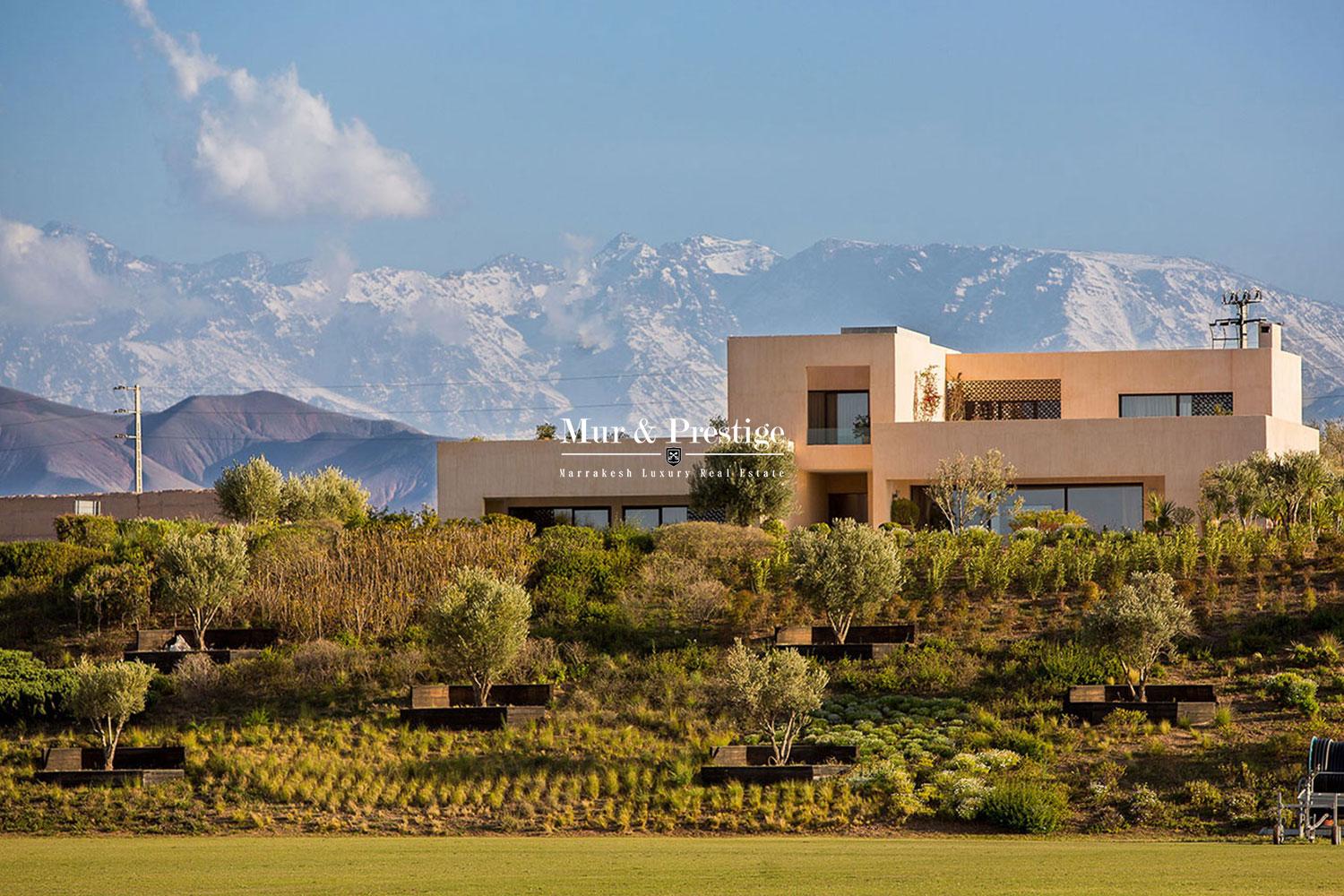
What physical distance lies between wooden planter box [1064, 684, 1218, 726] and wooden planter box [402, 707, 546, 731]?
8.62 metres

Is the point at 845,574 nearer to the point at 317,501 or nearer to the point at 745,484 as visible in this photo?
the point at 745,484

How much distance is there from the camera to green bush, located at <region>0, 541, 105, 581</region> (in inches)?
1514

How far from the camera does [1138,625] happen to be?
28406 mm

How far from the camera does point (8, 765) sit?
28594 millimetres

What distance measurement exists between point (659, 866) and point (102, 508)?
48.5 metres

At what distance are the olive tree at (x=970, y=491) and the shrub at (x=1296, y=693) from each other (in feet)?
50.2

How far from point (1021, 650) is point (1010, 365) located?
22.6 meters

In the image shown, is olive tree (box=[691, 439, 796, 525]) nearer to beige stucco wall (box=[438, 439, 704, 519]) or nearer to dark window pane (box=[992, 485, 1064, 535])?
beige stucco wall (box=[438, 439, 704, 519])

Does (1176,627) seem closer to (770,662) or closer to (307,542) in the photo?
(770,662)

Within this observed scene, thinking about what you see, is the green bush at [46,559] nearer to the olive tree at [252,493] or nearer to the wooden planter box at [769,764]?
the olive tree at [252,493]

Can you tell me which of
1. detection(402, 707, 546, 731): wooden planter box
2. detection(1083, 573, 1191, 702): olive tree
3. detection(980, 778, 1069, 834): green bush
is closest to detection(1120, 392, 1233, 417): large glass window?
detection(1083, 573, 1191, 702): olive tree

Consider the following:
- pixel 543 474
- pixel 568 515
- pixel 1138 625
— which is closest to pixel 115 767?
pixel 1138 625

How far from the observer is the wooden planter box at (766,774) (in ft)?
87.4

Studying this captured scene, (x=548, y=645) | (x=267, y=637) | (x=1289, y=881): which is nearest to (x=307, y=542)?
(x=267, y=637)
